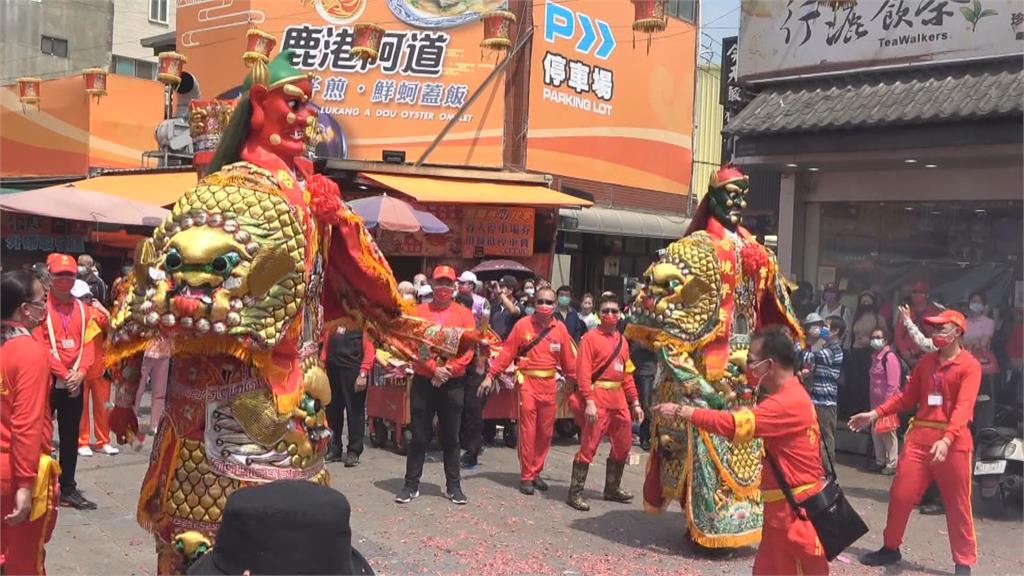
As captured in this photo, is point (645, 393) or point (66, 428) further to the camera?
point (645, 393)

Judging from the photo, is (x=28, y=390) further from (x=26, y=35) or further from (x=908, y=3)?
(x=26, y=35)

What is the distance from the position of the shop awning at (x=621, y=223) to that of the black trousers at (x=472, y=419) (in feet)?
25.1

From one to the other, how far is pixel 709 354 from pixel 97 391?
17.7 feet

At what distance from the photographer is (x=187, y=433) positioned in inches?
150

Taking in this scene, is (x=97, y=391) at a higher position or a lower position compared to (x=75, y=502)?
higher

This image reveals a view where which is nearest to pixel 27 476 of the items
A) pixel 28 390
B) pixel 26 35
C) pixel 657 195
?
pixel 28 390

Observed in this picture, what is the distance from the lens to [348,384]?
366 inches

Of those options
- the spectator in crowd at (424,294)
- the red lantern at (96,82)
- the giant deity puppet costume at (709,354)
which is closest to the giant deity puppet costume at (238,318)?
the giant deity puppet costume at (709,354)

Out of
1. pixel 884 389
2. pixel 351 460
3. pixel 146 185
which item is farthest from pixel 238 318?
pixel 146 185

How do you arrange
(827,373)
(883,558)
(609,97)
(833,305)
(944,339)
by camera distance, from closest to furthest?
(944,339), (883,558), (827,373), (833,305), (609,97)

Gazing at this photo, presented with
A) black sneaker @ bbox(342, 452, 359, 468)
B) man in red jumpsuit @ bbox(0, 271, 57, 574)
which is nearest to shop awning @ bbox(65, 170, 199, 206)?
black sneaker @ bbox(342, 452, 359, 468)

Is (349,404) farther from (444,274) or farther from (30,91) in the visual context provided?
(30,91)

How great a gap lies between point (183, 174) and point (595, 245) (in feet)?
25.5

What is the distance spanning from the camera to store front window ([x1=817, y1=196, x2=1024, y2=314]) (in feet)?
32.3
